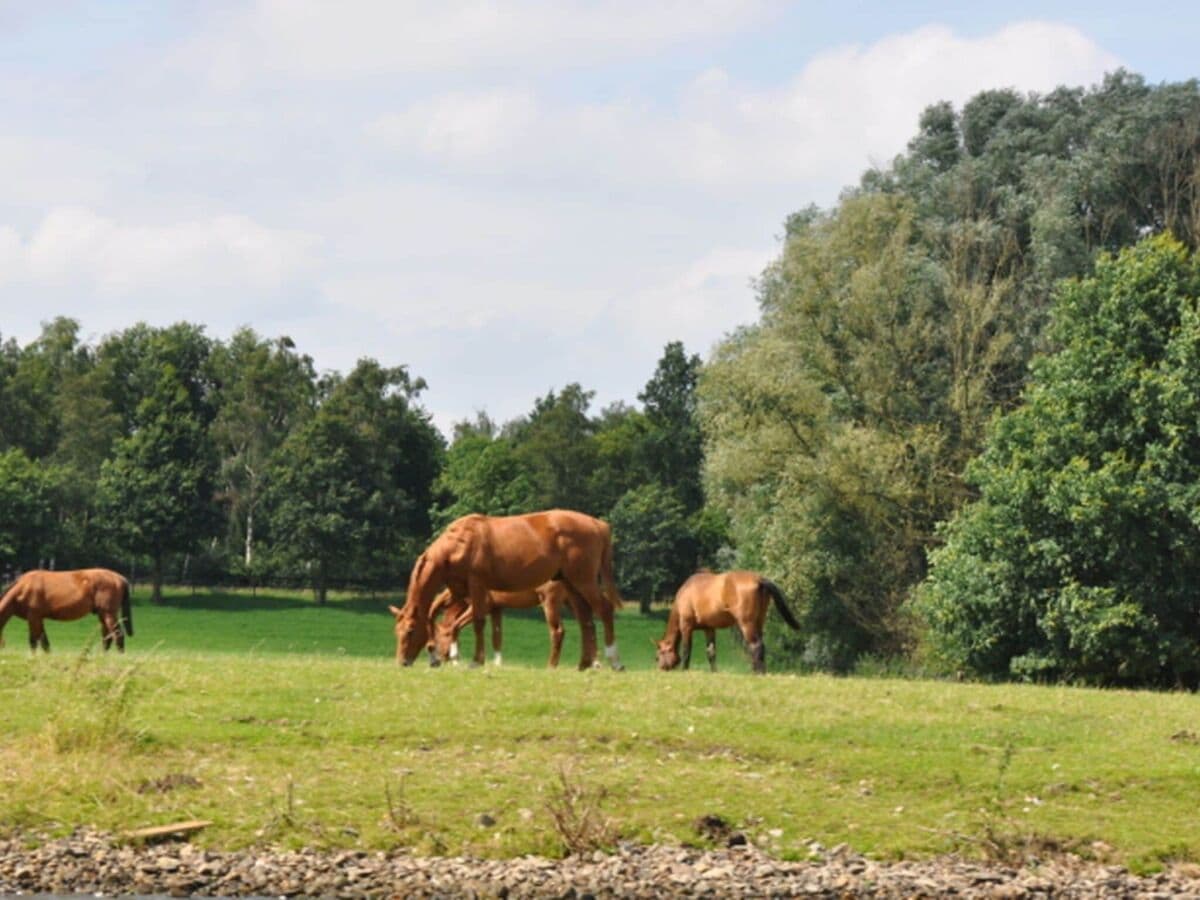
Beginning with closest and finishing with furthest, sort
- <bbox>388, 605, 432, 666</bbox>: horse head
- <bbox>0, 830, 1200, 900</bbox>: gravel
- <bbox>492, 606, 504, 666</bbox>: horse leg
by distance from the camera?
1. <bbox>0, 830, 1200, 900</bbox>: gravel
2. <bbox>388, 605, 432, 666</bbox>: horse head
3. <bbox>492, 606, 504, 666</bbox>: horse leg

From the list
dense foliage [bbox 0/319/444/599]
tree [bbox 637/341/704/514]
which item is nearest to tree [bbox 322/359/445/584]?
dense foliage [bbox 0/319/444/599]

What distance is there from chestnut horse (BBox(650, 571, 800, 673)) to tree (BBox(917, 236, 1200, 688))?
17.9ft

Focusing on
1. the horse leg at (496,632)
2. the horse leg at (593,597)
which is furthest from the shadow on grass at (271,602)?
the horse leg at (593,597)

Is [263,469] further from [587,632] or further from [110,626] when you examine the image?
[587,632]

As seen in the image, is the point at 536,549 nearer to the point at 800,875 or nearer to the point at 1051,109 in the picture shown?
the point at 800,875

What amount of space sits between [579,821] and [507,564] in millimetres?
9398

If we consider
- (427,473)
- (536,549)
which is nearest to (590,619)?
(536,549)

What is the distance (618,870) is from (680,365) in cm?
9999

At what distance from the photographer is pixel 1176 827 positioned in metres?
15.6

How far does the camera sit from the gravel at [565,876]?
14.2 m

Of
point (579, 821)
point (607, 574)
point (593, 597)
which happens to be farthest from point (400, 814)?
point (607, 574)

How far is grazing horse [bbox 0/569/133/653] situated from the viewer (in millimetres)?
31344

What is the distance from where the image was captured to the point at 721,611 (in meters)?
29.0

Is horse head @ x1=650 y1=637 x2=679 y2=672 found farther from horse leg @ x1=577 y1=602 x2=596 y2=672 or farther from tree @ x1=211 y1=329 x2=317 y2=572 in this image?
tree @ x1=211 y1=329 x2=317 y2=572
